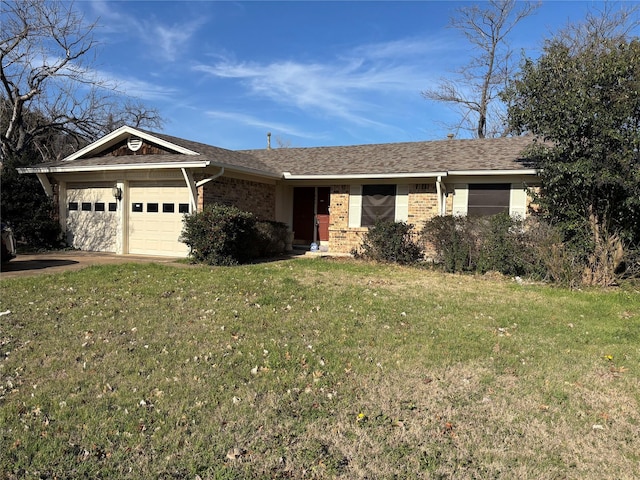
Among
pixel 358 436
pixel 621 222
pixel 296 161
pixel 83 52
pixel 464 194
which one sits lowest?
pixel 358 436

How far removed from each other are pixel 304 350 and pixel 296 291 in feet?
9.58

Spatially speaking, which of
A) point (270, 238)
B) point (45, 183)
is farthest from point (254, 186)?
point (45, 183)

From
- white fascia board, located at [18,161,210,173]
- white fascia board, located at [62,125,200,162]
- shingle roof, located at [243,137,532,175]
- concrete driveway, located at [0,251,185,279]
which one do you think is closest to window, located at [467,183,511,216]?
shingle roof, located at [243,137,532,175]

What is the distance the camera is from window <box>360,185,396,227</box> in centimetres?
1340

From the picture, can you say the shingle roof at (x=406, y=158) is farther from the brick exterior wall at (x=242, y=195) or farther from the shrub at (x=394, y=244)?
the shrub at (x=394, y=244)

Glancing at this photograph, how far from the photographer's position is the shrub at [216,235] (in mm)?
10776

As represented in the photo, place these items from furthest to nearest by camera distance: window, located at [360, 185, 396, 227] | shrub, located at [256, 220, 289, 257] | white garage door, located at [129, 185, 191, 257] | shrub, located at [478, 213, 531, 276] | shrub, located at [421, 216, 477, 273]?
window, located at [360, 185, 396, 227] → white garage door, located at [129, 185, 191, 257] → shrub, located at [256, 220, 289, 257] → shrub, located at [421, 216, 477, 273] → shrub, located at [478, 213, 531, 276]

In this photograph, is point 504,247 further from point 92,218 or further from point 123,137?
point 92,218

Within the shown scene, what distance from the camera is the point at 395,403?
3746 mm

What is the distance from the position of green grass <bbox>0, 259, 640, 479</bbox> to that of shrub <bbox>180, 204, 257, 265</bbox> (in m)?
3.54

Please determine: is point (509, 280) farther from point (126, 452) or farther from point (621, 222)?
point (126, 452)

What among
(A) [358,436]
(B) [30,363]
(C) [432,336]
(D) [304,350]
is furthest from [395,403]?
(B) [30,363]

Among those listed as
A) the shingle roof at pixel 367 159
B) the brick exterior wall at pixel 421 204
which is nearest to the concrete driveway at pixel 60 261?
the shingle roof at pixel 367 159

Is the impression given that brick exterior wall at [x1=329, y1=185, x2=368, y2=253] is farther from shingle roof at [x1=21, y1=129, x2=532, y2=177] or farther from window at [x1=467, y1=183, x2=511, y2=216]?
window at [x1=467, y1=183, x2=511, y2=216]
